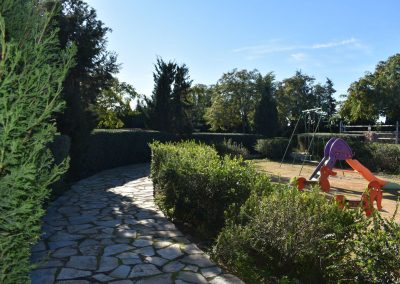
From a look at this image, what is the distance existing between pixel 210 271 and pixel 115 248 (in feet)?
5.66

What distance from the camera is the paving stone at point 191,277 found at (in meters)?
4.49

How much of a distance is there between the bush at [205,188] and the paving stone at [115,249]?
51.9 inches

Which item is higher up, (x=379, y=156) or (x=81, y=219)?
(x=379, y=156)

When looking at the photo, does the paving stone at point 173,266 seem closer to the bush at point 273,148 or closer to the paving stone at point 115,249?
the paving stone at point 115,249

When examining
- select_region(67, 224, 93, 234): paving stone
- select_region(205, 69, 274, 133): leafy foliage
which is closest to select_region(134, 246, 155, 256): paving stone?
select_region(67, 224, 93, 234): paving stone

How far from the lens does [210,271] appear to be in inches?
188

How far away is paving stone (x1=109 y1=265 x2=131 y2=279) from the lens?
4.61m

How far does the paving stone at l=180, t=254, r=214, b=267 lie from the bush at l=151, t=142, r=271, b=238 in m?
0.82

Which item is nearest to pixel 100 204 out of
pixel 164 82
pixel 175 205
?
pixel 175 205

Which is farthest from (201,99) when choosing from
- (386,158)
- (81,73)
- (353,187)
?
(353,187)

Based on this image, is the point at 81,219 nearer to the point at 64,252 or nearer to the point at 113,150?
the point at 64,252

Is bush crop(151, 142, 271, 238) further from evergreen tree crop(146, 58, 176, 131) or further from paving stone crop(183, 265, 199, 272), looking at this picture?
evergreen tree crop(146, 58, 176, 131)

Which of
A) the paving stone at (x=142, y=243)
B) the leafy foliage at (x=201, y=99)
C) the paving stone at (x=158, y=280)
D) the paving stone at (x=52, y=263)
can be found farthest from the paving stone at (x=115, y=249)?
the leafy foliage at (x=201, y=99)

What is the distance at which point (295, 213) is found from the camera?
169 inches
